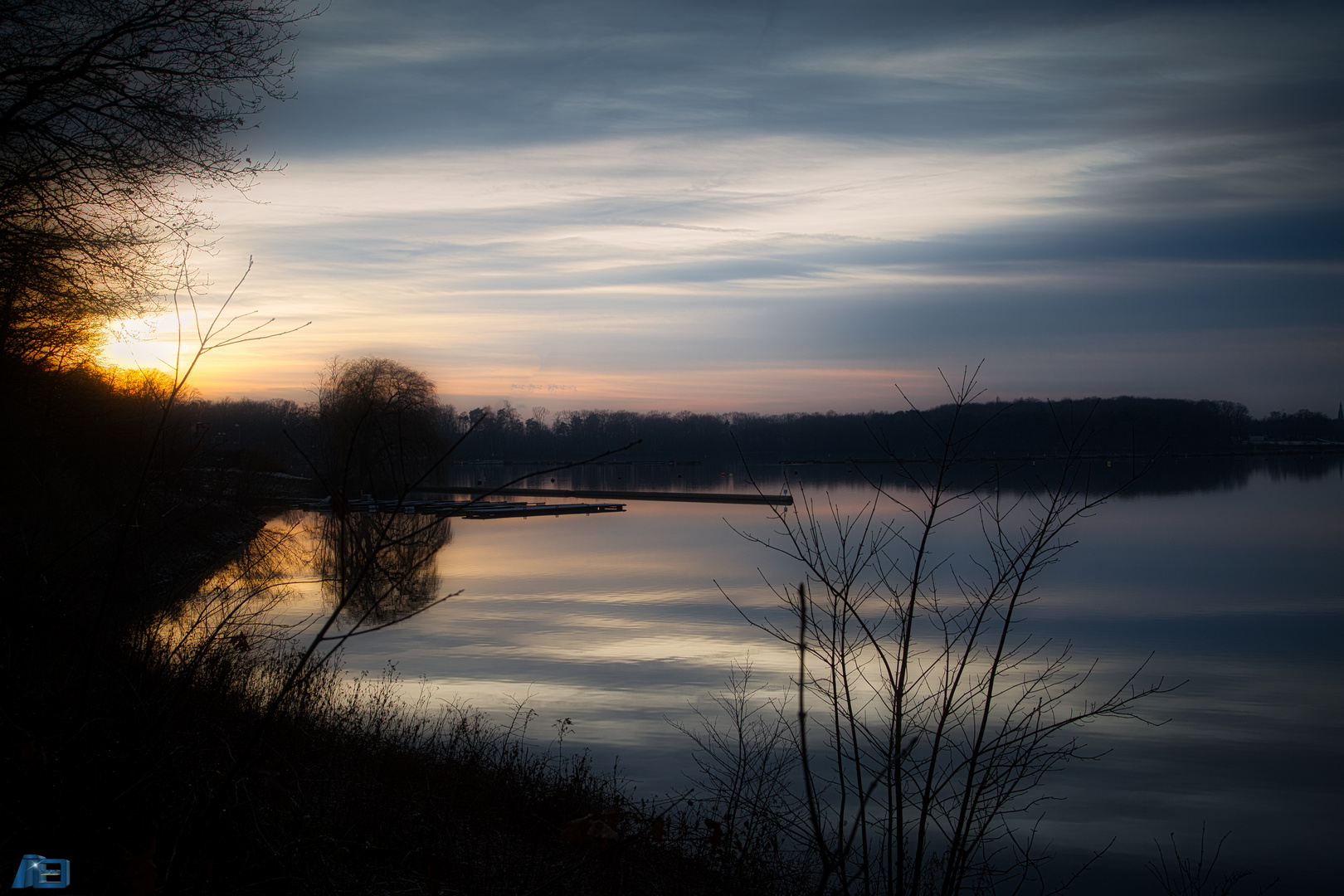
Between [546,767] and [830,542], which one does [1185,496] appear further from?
[546,767]

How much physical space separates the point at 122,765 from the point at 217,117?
172 inches

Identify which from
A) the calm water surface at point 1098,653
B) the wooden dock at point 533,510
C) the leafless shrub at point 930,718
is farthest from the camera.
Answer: the wooden dock at point 533,510

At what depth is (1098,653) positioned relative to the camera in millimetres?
15031

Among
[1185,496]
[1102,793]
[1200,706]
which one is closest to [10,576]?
[1102,793]

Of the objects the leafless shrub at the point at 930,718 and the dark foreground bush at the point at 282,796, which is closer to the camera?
the dark foreground bush at the point at 282,796

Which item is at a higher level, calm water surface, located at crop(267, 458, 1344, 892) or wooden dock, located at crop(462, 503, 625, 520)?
wooden dock, located at crop(462, 503, 625, 520)

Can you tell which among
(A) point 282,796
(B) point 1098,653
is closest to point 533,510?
(B) point 1098,653

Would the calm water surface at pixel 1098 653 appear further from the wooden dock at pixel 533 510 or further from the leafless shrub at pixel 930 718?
the wooden dock at pixel 533 510

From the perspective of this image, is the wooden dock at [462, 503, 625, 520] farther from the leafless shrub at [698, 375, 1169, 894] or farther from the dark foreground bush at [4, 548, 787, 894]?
the dark foreground bush at [4, 548, 787, 894]

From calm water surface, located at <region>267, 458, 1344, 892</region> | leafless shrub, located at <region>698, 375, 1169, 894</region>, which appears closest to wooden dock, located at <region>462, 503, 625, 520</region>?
calm water surface, located at <region>267, 458, 1344, 892</region>

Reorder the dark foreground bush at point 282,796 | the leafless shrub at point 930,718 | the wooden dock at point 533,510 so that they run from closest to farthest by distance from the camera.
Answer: the dark foreground bush at point 282,796 → the leafless shrub at point 930,718 → the wooden dock at point 533,510

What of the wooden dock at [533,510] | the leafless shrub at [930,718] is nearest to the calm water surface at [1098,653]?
the leafless shrub at [930,718]

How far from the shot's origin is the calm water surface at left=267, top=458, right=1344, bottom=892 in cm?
891

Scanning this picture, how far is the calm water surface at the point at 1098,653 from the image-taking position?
8.91 meters
